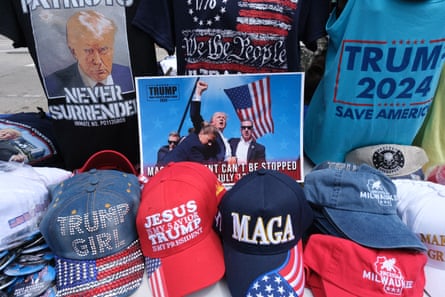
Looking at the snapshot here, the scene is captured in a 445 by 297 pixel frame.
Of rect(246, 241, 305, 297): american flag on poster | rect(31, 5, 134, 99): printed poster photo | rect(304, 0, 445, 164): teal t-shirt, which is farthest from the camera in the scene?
rect(31, 5, 134, 99): printed poster photo

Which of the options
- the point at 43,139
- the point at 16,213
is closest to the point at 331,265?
the point at 16,213

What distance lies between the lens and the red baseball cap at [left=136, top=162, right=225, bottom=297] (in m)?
0.72

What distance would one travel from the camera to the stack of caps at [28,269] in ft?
2.38

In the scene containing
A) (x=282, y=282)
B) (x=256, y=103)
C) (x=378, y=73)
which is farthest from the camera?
(x=256, y=103)

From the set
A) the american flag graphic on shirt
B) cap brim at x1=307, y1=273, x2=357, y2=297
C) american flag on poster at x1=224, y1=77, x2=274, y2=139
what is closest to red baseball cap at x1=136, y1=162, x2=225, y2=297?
cap brim at x1=307, y1=273, x2=357, y2=297

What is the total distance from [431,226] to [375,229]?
0.14 metres

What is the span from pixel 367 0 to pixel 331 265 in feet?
2.28

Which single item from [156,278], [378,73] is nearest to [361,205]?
[378,73]

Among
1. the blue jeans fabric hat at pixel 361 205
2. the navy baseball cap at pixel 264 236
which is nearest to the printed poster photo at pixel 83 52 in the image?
the navy baseball cap at pixel 264 236

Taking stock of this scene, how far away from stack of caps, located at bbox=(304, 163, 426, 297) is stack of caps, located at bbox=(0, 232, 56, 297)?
24.6 inches

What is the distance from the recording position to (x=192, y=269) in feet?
2.38

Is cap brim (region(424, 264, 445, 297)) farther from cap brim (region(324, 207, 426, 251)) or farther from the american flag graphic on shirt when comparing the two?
the american flag graphic on shirt

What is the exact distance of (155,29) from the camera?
39.3 inches

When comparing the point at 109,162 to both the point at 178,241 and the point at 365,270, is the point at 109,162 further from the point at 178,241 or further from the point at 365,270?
the point at 365,270
